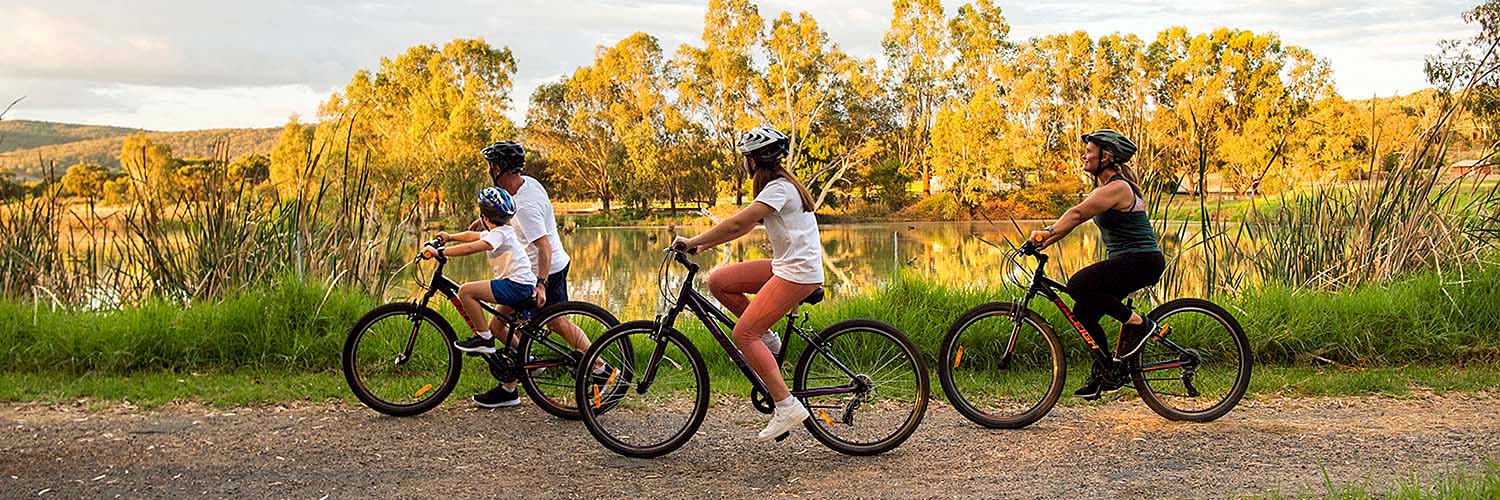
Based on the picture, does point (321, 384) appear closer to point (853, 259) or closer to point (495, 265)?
point (495, 265)

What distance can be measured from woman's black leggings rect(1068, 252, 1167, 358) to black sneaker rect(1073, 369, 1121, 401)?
0.13m

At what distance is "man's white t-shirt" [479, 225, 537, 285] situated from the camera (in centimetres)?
587

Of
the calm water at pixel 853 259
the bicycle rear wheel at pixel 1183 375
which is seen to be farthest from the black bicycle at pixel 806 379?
the calm water at pixel 853 259

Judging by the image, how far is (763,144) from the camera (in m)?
4.95

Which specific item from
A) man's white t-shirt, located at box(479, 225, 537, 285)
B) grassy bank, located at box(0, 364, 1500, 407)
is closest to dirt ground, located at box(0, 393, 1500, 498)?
grassy bank, located at box(0, 364, 1500, 407)

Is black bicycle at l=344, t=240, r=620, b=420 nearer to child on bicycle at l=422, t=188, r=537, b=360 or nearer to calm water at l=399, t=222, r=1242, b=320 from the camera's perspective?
child on bicycle at l=422, t=188, r=537, b=360

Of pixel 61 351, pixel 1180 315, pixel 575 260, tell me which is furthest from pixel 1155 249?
pixel 575 260

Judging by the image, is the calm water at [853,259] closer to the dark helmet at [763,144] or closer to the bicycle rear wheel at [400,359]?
the bicycle rear wheel at [400,359]

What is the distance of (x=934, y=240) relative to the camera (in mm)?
30359

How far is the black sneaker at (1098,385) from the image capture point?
5.91 metres

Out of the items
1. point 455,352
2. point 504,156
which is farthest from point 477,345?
point 504,156

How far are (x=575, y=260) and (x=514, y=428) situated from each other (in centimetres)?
1894

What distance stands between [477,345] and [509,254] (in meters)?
0.50

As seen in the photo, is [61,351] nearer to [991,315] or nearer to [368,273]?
Answer: [368,273]
